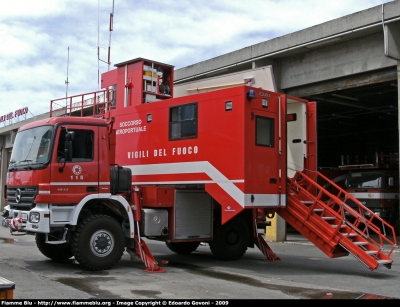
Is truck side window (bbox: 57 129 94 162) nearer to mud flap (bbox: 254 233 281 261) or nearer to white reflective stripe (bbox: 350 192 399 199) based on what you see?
mud flap (bbox: 254 233 281 261)

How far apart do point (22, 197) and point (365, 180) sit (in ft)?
53.0

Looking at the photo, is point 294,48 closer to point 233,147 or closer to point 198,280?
point 233,147

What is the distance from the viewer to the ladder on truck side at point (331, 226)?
33.9ft

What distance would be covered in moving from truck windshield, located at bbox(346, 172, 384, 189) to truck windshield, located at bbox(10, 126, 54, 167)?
15.6 meters

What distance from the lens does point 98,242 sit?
10.5 meters

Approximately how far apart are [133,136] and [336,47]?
7.80 m

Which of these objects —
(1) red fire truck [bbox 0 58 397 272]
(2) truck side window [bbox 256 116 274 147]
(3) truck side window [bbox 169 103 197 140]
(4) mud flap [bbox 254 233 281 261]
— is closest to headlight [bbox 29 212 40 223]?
(1) red fire truck [bbox 0 58 397 272]

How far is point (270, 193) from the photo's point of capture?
36.9ft

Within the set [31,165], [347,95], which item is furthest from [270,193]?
[347,95]

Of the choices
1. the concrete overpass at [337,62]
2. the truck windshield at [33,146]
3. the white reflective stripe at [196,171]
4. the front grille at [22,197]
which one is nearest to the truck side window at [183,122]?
the white reflective stripe at [196,171]

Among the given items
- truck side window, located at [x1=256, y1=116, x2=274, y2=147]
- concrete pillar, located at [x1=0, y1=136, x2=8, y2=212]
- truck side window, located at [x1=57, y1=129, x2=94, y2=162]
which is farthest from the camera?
concrete pillar, located at [x1=0, y1=136, x2=8, y2=212]

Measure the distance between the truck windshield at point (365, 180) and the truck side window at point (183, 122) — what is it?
12.6 meters

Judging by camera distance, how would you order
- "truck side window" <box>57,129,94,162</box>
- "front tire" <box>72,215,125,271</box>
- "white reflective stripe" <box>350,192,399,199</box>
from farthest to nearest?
"white reflective stripe" <box>350,192,399,199</box>
"truck side window" <box>57,129,94,162</box>
"front tire" <box>72,215,125,271</box>

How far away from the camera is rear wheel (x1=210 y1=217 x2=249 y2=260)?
12.9m
